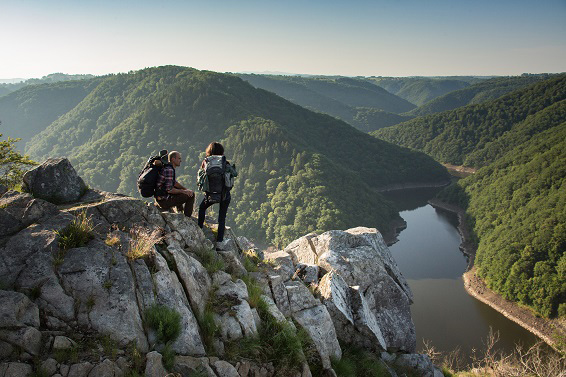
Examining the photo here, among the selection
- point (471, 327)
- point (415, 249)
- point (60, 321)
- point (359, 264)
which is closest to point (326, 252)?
point (359, 264)

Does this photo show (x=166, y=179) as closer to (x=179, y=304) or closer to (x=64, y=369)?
(x=179, y=304)

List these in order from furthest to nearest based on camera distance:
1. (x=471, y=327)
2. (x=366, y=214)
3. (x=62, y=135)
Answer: (x=62, y=135)
(x=366, y=214)
(x=471, y=327)

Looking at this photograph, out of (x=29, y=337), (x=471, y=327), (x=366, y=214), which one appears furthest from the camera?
(x=366, y=214)

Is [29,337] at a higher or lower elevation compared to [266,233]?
higher

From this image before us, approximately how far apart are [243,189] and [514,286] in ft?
220

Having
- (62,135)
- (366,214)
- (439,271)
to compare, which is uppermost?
(62,135)

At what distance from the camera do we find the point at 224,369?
5719 mm

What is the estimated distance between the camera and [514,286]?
184 feet

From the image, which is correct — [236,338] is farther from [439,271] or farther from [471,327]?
[439,271]

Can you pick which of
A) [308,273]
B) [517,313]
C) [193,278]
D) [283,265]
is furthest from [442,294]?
[193,278]

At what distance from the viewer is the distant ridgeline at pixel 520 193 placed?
56.7 m

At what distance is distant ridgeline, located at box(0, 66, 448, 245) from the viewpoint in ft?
290

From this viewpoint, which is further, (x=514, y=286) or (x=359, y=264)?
(x=514, y=286)

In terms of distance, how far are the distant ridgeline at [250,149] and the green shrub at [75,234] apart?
235 ft
